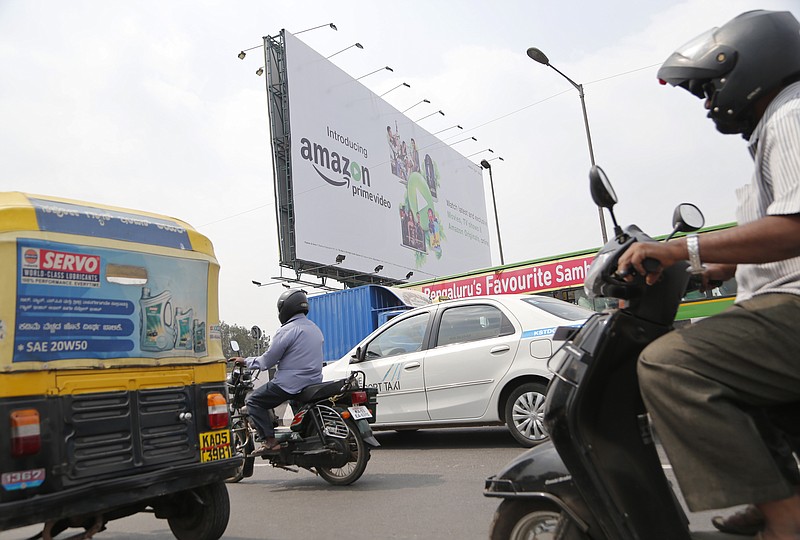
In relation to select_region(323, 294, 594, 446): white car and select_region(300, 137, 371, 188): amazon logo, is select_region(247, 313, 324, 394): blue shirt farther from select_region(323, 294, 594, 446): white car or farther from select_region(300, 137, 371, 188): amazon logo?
select_region(300, 137, 371, 188): amazon logo

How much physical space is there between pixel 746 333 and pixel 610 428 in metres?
0.55

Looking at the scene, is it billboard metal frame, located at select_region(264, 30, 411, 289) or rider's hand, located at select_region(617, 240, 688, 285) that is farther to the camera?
billboard metal frame, located at select_region(264, 30, 411, 289)

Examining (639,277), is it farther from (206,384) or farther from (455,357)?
(455,357)

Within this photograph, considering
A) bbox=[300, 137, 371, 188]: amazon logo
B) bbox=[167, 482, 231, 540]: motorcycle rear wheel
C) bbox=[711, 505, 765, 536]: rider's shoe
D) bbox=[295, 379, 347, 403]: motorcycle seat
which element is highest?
bbox=[300, 137, 371, 188]: amazon logo

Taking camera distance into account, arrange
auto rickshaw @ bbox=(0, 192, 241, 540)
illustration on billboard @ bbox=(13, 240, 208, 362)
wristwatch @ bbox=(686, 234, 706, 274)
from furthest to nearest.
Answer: illustration on billboard @ bbox=(13, 240, 208, 362), auto rickshaw @ bbox=(0, 192, 241, 540), wristwatch @ bbox=(686, 234, 706, 274)

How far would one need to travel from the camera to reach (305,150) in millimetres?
25062

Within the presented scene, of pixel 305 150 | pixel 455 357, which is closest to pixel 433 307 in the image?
pixel 455 357

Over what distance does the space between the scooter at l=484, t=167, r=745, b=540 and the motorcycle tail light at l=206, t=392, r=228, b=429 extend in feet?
8.39

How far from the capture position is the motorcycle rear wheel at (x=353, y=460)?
18.9 ft

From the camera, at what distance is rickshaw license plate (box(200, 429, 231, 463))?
166 inches

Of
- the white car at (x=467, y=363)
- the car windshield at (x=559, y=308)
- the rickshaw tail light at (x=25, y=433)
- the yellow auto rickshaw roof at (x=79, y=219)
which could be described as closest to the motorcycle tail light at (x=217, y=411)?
the yellow auto rickshaw roof at (x=79, y=219)

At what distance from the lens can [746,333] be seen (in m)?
1.86

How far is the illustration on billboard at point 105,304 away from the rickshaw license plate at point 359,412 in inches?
69.2

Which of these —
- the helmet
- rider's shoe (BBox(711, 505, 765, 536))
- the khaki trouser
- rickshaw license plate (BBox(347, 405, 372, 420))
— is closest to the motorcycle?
rickshaw license plate (BBox(347, 405, 372, 420))
